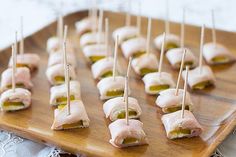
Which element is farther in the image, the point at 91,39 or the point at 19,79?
the point at 91,39

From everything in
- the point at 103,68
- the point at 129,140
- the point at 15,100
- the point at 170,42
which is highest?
the point at 170,42

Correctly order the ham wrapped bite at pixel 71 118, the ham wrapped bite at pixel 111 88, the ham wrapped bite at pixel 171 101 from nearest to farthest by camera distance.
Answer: the ham wrapped bite at pixel 71 118
the ham wrapped bite at pixel 171 101
the ham wrapped bite at pixel 111 88

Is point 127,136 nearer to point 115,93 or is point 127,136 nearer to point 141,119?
point 141,119

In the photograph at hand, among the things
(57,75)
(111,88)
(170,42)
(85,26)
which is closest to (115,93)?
(111,88)

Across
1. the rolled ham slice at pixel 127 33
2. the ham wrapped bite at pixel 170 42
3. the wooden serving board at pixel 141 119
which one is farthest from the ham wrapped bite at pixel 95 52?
the ham wrapped bite at pixel 170 42

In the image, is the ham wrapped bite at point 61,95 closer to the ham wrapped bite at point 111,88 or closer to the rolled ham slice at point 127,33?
the ham wrapped bite at point 111,88

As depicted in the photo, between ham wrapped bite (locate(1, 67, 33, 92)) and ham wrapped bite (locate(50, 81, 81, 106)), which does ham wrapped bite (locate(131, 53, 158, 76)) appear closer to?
ham wrapped bite (locate(50, 81, 81, 106))

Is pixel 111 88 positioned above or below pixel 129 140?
above
